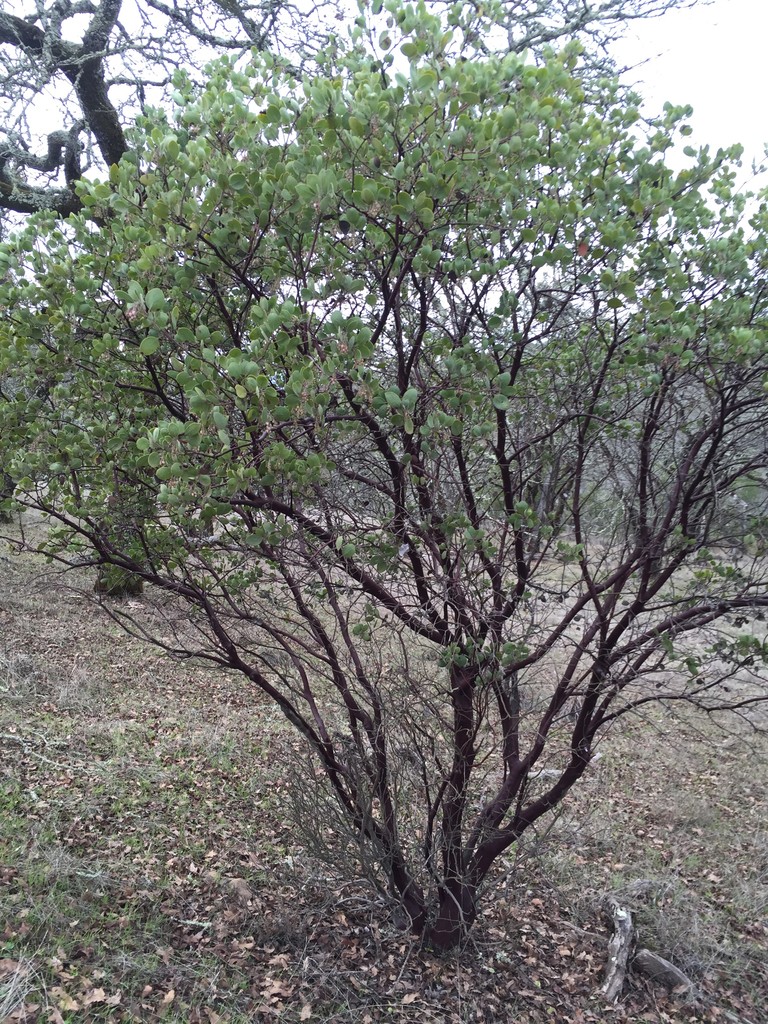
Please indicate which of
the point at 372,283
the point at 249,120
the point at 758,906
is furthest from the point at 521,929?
the point at 249,120

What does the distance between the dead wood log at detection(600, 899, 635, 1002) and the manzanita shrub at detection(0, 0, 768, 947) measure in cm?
90

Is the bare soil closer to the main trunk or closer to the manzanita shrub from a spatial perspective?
the main trunk

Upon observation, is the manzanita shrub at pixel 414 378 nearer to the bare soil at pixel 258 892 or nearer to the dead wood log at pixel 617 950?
the bare soil at pixel 258 892

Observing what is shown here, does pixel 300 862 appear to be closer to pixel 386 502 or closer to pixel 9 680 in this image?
pixel 386 502

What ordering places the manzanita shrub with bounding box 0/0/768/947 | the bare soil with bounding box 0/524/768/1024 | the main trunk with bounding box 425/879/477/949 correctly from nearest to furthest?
the manzanita shrub with bounding box 0/0/768/947 < the bare soil with bounding box 0/524/768/1024 < the main trunk with bounding box 425/879/477/949

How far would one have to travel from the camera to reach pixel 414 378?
109 inches

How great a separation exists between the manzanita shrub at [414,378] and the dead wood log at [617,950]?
0.90 meters

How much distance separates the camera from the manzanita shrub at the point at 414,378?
7.04 feet

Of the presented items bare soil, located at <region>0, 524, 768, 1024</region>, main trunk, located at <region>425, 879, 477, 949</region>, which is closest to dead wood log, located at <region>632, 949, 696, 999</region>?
bare soil, located at <region>0, 524, 768, 1024</region>

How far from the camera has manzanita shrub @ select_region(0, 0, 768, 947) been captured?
214cm

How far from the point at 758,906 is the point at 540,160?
16.1 feet

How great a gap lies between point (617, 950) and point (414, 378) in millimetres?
3349

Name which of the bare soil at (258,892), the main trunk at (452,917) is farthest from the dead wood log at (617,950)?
the main trunk at (452,917)

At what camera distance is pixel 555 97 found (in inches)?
92.8
